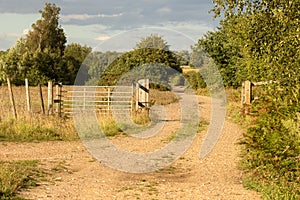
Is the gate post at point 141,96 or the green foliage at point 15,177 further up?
the gate post at point 141,96

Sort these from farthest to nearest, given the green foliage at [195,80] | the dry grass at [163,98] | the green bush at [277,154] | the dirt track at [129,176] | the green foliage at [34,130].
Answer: the green foliage at [195,80] → the dry grass at [163,98] → the green foliage at [34,130] → the dirt track at [129,176] → the green bush at [277,154]

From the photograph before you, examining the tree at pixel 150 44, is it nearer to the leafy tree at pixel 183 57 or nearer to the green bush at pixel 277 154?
the leafy tree at pixel 183 57

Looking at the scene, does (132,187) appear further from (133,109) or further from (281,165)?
(133,109)

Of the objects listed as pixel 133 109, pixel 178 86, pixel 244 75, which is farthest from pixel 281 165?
pixel 178 86

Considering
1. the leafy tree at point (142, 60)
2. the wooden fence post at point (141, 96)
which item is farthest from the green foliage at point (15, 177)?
the leafy tree at point (142, 60)

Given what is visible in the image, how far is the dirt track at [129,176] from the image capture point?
7.27 metres

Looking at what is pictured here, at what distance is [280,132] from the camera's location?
284 inches

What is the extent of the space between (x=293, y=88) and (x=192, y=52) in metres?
28.4

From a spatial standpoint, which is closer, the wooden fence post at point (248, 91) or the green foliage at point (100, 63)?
the wooden fence post at point (248, 91)

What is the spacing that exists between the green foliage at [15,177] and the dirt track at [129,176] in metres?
0.22

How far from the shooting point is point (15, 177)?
25.6ft

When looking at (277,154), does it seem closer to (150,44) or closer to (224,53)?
(150,44)

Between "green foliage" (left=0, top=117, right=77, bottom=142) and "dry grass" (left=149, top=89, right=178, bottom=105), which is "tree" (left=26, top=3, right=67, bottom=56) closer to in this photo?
"dry grass" (left=149, top=89, right=178, bottom=105)

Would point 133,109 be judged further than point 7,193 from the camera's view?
Yes
